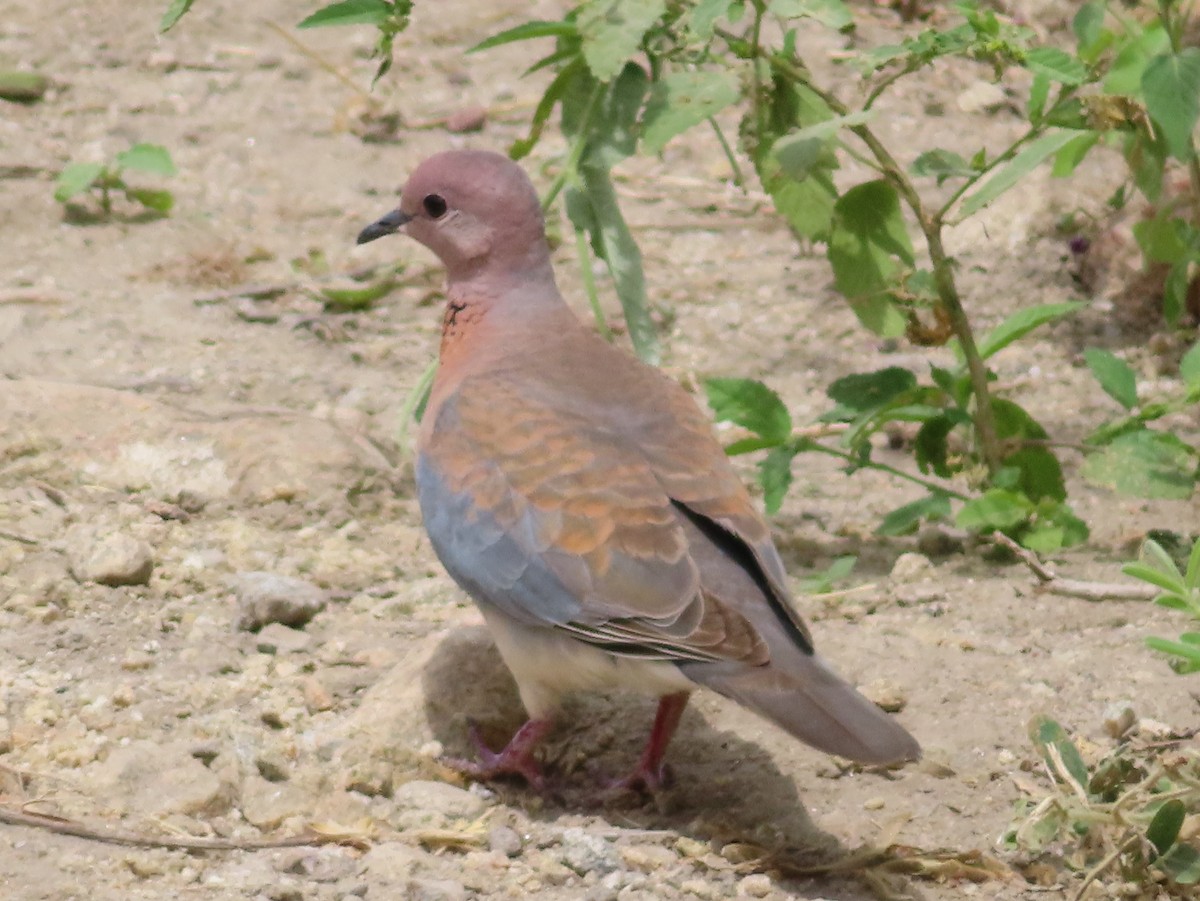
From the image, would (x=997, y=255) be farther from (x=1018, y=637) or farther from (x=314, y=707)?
(x=314, y=707)

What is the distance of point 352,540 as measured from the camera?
4.57m

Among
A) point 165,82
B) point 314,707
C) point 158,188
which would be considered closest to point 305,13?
point 165,82

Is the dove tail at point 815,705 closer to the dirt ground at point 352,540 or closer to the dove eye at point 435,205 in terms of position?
the dirt ground at point 352,540

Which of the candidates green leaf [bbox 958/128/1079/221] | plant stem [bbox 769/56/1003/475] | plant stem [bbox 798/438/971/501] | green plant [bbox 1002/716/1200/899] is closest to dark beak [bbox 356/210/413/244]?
plant stem [bbox 769/56/1003/475]

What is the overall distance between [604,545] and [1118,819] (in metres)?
1.07

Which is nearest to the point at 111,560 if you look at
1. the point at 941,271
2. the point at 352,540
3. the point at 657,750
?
the point at 352,540

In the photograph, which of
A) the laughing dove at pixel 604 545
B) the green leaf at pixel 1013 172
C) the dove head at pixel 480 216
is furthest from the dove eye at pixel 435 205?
the green leaf at pixel 1013 172

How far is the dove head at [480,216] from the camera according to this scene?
430 cm

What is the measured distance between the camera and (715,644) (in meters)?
3.27

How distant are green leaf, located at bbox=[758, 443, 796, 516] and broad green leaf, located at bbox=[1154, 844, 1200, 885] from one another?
1.48m

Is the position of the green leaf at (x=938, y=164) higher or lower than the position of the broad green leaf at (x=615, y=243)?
higher

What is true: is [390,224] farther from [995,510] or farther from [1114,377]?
[1114,377]

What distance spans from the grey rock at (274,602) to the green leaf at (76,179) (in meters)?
2.38

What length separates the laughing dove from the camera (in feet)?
10.7
